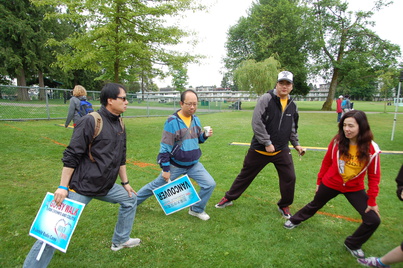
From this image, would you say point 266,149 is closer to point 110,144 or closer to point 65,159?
point 110,144

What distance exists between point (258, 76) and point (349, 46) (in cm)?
1538

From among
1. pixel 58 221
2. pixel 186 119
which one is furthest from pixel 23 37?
pixel 58 221

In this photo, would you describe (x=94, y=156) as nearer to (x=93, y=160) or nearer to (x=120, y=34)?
(x=93, y=160)

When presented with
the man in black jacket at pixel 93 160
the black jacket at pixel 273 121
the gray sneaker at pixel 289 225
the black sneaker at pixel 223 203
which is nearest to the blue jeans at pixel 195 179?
the black sneaker at pixel 223 203

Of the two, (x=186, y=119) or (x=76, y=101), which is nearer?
(x=186, y=119)

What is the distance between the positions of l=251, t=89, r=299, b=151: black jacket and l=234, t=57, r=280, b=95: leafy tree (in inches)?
952

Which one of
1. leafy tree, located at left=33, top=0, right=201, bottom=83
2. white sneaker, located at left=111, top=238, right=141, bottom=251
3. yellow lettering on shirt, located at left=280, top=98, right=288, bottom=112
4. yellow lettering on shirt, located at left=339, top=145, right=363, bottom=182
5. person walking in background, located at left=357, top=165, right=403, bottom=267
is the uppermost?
leafy tree, located at left=33, top=0, right=201, bottom=83

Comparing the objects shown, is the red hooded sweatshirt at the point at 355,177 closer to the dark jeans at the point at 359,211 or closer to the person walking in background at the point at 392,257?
the dark jeans at the point at 359,211

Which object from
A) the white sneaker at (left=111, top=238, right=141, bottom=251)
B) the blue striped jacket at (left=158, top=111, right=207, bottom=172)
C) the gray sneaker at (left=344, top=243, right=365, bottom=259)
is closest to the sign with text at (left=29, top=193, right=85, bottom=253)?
the white sneaker at (left=111, top=238, right=141, bottom=251)

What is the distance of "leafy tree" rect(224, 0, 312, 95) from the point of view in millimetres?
32531

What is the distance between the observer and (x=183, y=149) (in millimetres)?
3215

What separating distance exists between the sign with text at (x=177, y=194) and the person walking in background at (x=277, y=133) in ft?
3.12

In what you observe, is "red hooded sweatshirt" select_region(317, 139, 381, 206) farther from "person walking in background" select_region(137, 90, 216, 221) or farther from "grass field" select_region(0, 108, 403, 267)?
"person walking in background" select_region(137, 90, 216, 221)

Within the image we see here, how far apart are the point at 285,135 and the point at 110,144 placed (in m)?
2.43
